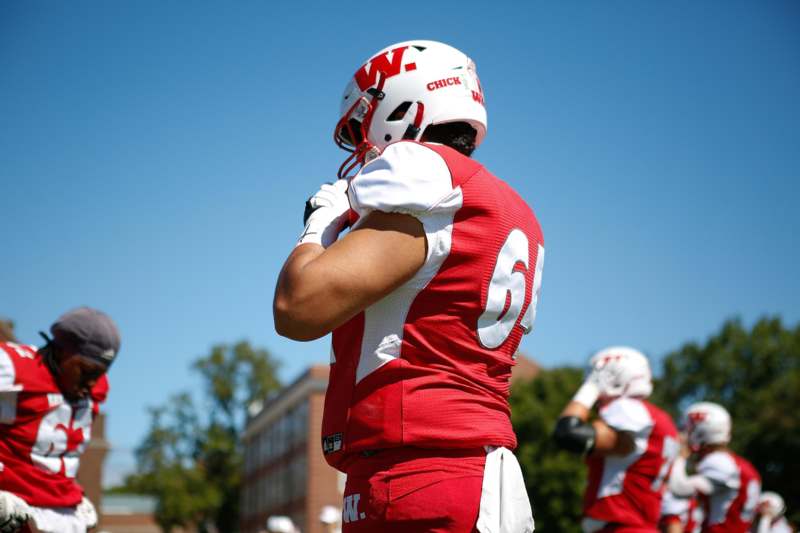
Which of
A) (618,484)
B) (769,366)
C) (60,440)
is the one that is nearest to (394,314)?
(60,440)

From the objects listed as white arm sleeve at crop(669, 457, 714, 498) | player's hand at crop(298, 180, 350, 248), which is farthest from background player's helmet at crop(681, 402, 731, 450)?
player's hand at crop(298, 180, 350, 248)

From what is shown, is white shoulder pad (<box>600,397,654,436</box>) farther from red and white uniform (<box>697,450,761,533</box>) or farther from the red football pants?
the red football pants

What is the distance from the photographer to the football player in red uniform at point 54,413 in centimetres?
543

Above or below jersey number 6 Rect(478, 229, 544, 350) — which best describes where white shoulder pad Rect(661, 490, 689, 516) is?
above

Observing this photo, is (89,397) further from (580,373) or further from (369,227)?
(580,373)

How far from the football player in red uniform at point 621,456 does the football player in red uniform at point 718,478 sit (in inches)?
104

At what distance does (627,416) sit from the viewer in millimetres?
6906

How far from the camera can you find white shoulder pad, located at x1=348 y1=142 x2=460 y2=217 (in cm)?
252

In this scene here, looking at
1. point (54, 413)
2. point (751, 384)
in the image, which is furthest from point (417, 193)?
point (751, 384)

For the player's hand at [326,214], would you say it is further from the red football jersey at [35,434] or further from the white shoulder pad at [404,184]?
the red football jersey at [35,434]

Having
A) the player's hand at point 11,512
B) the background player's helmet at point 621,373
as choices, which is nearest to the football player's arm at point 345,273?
the player's hand at point 11,512

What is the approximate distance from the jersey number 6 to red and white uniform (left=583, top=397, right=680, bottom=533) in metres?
4.33

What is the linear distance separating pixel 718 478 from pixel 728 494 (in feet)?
0.86

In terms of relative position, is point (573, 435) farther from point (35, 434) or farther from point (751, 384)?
point (751, 384)
